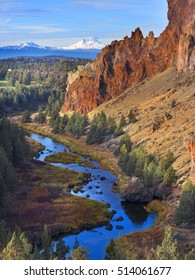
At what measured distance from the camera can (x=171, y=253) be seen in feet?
106

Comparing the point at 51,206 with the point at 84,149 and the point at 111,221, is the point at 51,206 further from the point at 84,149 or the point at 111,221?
the point at 84,149

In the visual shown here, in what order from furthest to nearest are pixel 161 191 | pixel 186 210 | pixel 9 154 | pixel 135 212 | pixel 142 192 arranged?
pixel 9 154, pixel 161 191, pixel 142 192, pixel 135 212, pixel 186 210

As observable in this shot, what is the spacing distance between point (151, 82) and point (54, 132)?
149 feet

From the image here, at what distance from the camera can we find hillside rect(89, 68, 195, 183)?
94.8 meters

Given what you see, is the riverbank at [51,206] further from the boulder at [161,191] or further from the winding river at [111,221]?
the boulder at [161,191]

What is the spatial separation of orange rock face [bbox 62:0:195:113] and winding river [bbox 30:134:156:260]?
8021 cm

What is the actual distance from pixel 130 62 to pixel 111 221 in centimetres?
12404

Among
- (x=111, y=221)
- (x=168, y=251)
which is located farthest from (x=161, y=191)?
(x=168, y=251)

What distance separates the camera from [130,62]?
178 meters

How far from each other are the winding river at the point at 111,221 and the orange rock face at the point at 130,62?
80.2m

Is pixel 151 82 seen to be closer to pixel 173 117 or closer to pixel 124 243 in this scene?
pixel 173 117

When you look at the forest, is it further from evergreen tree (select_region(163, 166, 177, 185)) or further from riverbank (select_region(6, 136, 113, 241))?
riverbank (select_region(6, 136, 113, 241))

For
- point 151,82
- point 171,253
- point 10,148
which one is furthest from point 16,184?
point 151,82

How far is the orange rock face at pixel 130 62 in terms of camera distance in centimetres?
17225
